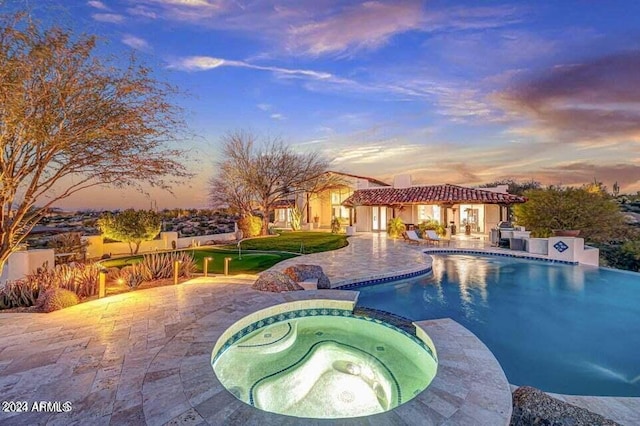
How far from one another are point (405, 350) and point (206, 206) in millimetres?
23969

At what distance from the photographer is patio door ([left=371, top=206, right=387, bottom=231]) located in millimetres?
24922

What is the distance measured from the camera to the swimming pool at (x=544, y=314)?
4.32 m

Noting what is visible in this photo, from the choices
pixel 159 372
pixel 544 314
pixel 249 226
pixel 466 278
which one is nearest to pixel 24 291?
pixel 159 372

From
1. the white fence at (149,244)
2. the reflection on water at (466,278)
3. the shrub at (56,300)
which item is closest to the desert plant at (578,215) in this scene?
the reflection on water at (466,278)

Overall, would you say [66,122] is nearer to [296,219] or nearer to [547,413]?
[547,413]

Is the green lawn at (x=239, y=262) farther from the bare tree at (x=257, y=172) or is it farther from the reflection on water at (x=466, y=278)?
the bare tree at (x=257, y=172)

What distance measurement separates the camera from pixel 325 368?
179 inches

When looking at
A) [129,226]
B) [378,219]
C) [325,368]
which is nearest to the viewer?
[325,368]

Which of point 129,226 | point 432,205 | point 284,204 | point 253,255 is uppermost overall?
point 284,204

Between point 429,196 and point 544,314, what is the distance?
15640 mm

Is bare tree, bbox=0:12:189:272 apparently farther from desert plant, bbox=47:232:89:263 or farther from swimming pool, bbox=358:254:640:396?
swimming pool, bbox=358:254:640:396

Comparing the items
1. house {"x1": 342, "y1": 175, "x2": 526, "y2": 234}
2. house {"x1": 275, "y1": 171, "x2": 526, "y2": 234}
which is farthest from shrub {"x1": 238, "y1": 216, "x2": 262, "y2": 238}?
house {"x1": 342, "y1": 175, "x2": 526, "y2": 234}

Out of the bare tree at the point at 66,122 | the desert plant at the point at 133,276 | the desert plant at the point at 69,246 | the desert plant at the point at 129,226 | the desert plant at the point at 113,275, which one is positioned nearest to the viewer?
the bare tree at the point at 66,122

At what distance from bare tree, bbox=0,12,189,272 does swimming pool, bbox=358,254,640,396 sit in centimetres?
694
